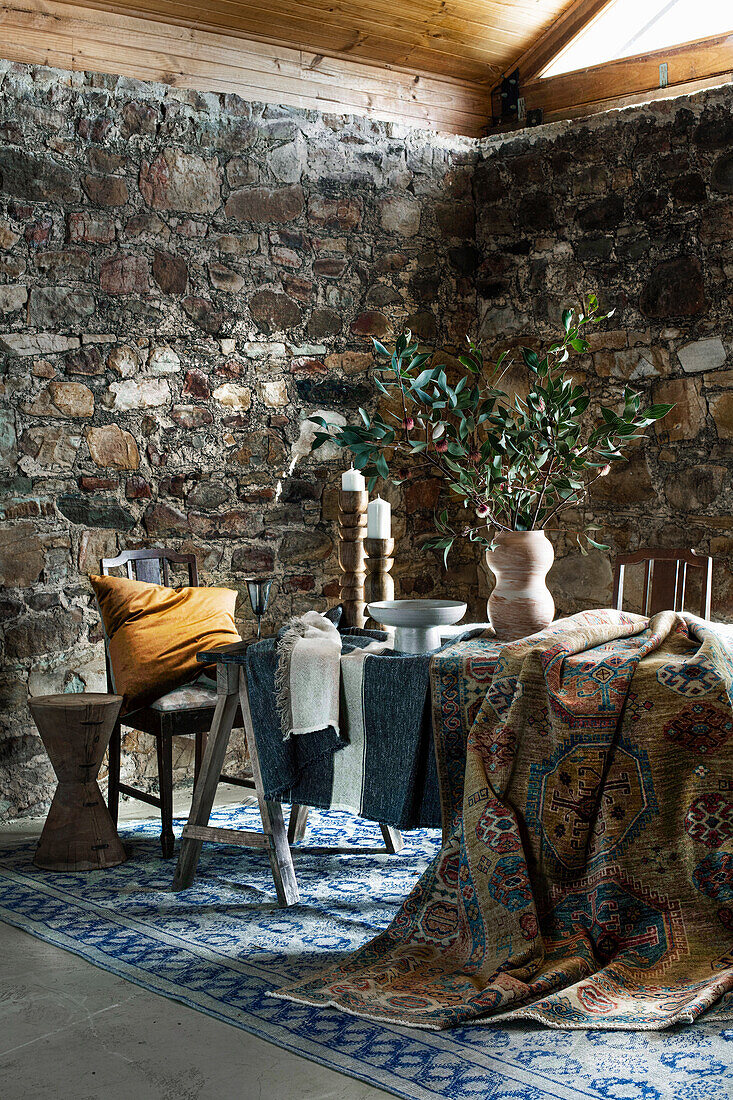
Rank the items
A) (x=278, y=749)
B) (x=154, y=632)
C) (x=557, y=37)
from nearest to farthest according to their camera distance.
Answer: (x=278, y=749), (x=154, y=632), (x=557, y=37)

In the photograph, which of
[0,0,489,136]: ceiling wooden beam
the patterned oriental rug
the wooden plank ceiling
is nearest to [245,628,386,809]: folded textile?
the patterned oriental rug

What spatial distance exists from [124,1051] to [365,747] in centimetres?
89

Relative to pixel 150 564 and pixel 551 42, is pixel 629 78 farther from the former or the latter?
pixel 150 564

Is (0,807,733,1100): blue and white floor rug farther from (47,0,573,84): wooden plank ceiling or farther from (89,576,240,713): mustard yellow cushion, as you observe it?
(47,0,573,84): wooden plank ceiling

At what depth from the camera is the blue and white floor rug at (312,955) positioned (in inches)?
72.7

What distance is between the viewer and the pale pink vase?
2594mm

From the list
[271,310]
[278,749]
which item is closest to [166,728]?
[278,749]

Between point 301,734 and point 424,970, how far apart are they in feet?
2.20

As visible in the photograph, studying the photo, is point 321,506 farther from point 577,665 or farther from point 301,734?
point 577,665

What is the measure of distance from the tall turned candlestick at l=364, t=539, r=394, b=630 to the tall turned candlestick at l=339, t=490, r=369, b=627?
0.11 ft

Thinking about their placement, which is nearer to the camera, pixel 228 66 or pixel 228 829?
pixel 228 829

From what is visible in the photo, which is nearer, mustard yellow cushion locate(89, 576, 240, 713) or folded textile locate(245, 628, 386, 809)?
folded textile locate(245, 628, 386, 809)

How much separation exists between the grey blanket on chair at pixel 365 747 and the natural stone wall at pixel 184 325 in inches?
51.9

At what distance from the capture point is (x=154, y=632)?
3428 millimetres
